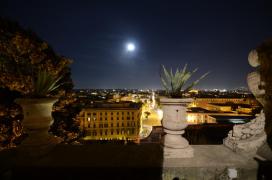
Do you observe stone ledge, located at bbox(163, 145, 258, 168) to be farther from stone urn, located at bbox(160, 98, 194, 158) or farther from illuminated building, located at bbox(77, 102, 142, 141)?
illuminated building, located at bbox(77, 102, 142, 141)

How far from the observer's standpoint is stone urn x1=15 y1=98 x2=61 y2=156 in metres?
3.42

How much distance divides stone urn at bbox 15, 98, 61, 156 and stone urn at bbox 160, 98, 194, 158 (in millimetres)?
2182

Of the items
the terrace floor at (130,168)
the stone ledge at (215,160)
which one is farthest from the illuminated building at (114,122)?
the terrace floor at (130,168)

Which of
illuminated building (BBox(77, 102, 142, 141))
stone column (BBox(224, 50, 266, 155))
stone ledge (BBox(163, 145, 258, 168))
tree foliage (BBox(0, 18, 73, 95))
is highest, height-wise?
tree foliage (BBox(0, 18, 73, 95))

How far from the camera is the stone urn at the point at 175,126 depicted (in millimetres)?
3263

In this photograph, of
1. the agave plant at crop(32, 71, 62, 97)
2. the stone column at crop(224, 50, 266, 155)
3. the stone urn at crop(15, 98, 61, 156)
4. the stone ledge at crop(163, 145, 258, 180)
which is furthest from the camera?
the agave plant at crop(32, 71, 62, 97)

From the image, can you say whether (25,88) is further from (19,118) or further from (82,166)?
(82,166)

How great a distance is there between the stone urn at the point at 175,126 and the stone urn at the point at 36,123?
7.16ft

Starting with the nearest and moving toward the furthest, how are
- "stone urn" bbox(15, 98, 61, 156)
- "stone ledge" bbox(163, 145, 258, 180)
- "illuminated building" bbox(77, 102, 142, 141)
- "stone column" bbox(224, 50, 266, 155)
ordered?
"stone ledge" bbox(163, 145, 258, 180) → "stone column" bbox(224, 50, 266, 155) → "stone urn" bbox(15, 98, 61, 156) → "illuminated building" bbox(77, 102, 142, 141)

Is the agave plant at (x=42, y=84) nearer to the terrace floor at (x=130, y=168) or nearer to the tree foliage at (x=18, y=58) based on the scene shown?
the terrace floor at (x=130, y=168)

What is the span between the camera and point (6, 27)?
26.8 ft

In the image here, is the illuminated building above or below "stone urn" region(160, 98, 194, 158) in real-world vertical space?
below

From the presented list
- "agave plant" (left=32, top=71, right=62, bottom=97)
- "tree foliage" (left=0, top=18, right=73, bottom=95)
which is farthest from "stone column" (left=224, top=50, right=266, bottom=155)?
"tree foliage" (left=0, top=18, right=73, bottom=95)

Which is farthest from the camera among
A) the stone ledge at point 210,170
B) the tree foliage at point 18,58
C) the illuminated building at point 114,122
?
the illuminated building at point 114,122
